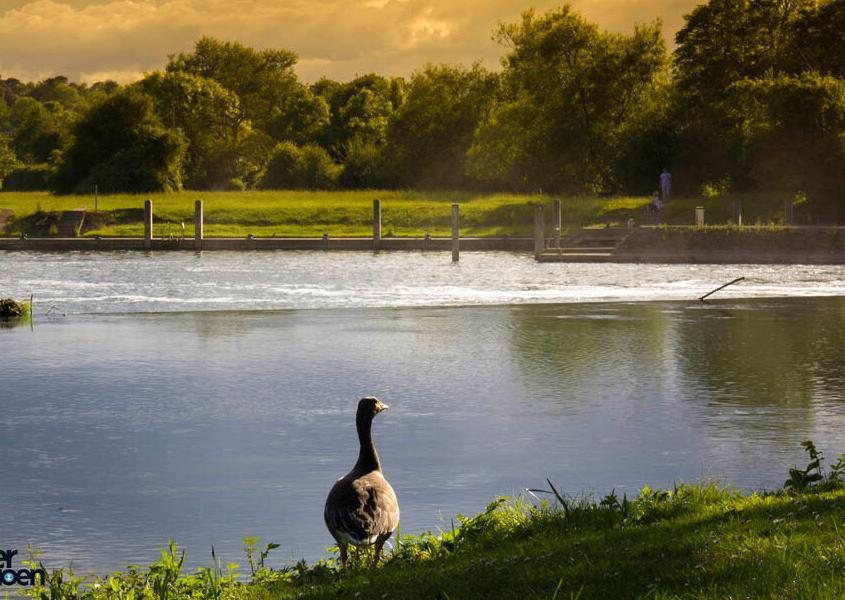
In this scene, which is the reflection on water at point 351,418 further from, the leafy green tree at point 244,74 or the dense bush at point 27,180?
the leafy green tree at point 244,74

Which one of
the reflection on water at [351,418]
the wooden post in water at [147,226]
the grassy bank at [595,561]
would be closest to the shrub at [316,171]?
the wooden post in water at [147,226]

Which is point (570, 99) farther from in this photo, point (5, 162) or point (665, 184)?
point (5, 162)

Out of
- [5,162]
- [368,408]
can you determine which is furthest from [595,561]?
[5,162]

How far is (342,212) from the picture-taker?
78.6m

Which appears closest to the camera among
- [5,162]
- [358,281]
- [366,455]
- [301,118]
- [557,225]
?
[366,455]

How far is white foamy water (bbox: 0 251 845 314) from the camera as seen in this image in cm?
3400

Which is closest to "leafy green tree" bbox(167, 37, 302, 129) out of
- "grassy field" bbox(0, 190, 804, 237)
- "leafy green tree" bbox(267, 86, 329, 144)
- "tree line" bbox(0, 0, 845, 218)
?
"leafy green tree" bbox(267, 86, 329, 144)

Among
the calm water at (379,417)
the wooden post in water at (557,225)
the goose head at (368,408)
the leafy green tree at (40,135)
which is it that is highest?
the leafy green tree at (40,135)

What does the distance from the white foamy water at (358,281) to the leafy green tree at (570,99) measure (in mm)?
24118

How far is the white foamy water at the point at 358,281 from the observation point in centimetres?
3400

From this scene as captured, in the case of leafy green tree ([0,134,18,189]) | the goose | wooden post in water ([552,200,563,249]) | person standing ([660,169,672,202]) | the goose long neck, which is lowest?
the goose

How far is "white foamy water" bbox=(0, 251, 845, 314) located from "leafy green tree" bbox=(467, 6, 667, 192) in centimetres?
2412

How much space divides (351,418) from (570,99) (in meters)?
69.2

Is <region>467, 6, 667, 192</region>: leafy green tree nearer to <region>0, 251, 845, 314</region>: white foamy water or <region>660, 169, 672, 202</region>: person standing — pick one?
<region>660, 169, 672, 202</region>: person standing
